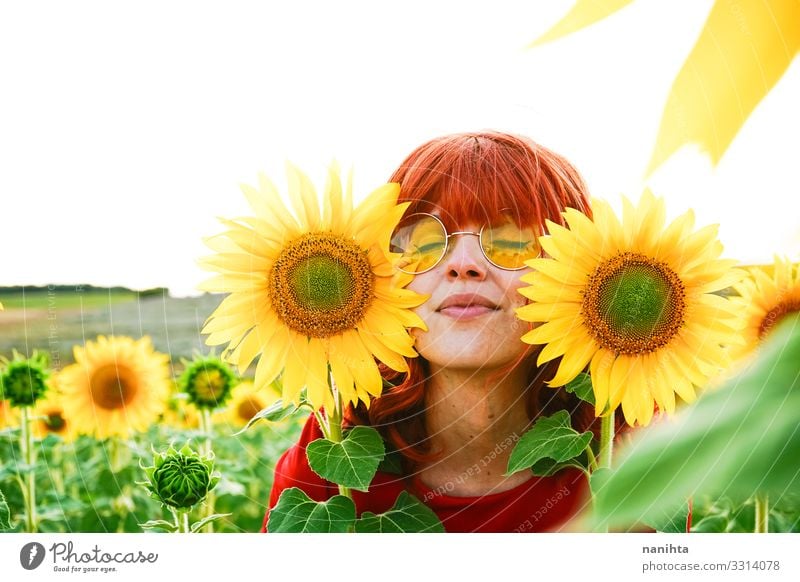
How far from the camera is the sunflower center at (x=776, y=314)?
2.03 ft

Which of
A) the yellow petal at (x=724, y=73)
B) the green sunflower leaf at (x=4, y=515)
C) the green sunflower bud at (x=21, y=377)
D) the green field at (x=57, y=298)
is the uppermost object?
the yellow petal at (x=724, y=73)

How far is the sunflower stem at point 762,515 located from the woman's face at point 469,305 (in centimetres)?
22

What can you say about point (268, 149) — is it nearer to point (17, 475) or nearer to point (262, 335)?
point (262, 335)

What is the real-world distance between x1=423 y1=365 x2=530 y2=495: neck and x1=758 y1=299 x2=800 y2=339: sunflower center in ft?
0.57

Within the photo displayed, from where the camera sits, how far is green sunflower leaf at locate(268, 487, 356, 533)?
61 centimetres

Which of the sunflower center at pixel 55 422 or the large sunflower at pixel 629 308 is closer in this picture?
the large sunflower at pixel 629 308

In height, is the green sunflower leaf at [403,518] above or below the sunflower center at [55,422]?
below

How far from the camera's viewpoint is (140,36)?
65 centimetres

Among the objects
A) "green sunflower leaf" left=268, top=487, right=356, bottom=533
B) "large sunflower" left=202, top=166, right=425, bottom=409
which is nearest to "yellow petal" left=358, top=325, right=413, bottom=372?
"large sunflower" left=202, top=166, right=425, bottom=409

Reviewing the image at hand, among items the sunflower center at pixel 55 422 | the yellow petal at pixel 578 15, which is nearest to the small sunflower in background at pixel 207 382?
the sunflower center at pixel 55 422

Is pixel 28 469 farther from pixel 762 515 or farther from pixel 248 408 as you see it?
pixel 762 515

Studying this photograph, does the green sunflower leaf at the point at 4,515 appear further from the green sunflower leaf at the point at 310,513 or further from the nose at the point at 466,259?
the nose at the point at 466,259

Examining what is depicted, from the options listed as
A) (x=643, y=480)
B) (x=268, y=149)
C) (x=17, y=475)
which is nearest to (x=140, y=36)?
(x=268, y=149)
